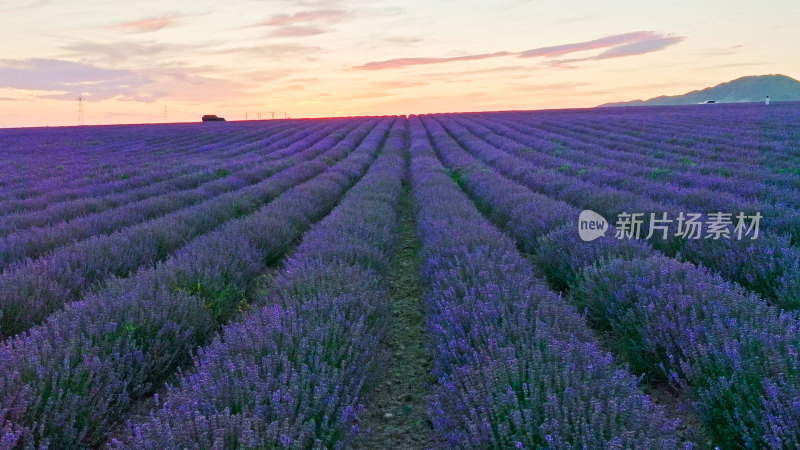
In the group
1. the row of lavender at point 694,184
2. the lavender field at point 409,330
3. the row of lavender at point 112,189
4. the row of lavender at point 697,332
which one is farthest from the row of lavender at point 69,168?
the row of lavender at point 694,184

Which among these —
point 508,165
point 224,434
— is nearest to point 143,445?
point 224,434

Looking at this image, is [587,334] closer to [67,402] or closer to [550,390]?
[550,390]

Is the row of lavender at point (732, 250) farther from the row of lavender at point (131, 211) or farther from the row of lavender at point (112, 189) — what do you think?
the row of lavender at point (112, 189)

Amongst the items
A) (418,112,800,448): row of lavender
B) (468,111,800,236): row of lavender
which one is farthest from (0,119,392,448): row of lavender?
(468,111,800,236): row of lavender

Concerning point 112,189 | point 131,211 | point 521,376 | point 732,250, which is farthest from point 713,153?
point 112,189

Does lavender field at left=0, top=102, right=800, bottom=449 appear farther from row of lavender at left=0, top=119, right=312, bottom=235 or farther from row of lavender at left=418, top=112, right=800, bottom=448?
row of lavender at left=0, top=119, right=312, bottom=235

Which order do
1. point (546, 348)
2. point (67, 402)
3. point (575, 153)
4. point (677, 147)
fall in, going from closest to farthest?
1. point (67, 402)
2. point (546, 348)
3. point (575, 153)
4. point (677, 147)

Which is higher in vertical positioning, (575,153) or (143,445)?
(575,153)

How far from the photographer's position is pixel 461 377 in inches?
94.7

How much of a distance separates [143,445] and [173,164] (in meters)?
13.7

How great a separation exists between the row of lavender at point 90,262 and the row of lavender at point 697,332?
363cm

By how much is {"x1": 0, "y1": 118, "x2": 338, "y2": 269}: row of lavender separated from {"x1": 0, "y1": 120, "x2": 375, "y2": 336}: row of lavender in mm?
421

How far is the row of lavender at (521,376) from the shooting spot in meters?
1.81

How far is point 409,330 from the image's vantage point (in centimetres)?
412
